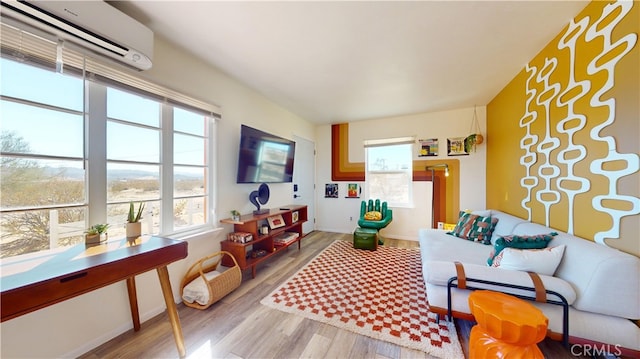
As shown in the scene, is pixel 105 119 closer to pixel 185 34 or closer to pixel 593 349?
pixel 185 34

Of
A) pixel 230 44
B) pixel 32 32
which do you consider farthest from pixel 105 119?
pixel 230 44

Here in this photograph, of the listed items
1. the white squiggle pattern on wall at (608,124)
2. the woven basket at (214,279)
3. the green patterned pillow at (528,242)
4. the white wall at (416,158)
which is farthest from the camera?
the white wall at (416,158)

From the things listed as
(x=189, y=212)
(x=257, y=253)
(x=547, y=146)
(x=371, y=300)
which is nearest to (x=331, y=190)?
(x=257, y=253)

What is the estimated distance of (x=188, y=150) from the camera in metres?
2.22

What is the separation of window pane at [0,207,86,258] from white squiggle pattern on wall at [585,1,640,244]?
3.79 metres

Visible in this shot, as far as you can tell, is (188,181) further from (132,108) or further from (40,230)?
(40,230)

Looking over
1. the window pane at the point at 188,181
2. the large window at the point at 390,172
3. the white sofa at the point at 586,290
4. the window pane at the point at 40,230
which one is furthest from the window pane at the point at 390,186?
the window pane at the point at 40,230

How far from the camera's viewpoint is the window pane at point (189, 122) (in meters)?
2.10

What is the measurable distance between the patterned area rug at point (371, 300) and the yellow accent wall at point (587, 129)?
1.39 meters

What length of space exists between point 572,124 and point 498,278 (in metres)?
1.52

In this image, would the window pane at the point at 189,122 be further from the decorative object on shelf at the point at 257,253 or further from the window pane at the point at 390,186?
the window pane at the point at 390,186

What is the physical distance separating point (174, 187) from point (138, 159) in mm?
397

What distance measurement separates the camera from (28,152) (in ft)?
4.20

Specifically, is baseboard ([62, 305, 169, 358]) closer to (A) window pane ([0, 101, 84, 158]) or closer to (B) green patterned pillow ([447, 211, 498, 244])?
(A) window pane ([0, 101, 84, 158])
